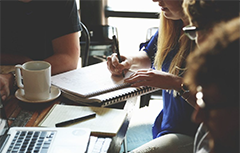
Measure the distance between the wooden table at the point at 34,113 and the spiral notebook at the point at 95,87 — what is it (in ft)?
0.12

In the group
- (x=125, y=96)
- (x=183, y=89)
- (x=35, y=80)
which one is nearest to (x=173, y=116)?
(x=183, y=89)

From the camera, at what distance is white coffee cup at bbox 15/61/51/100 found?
111 cm

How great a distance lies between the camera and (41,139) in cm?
89

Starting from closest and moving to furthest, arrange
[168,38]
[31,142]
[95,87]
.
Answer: [31,142]
[95,87]
[168,38]

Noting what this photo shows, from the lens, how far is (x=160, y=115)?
1515 millimetres

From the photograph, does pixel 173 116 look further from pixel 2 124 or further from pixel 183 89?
pixel 2 124

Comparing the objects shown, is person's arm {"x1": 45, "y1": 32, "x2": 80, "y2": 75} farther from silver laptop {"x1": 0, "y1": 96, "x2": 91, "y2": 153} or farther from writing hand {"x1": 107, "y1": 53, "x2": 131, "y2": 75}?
silver laptop {"x1": 0, "y1": 96, "x2": 91, "y2": 153}

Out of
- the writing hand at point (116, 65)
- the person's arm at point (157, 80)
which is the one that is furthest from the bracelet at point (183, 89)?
the writing hand at point (116, 65)

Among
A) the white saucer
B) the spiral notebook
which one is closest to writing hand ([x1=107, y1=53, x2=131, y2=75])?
the spiral notebook

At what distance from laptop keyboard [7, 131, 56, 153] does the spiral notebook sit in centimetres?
27

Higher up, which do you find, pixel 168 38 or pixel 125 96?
pixel 168 38

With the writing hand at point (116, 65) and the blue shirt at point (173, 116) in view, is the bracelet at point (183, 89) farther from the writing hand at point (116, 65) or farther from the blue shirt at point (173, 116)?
the writing hand at point (116, 65)

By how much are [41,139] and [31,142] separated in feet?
0.10

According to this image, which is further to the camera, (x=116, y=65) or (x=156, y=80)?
(x=116, y=65)
